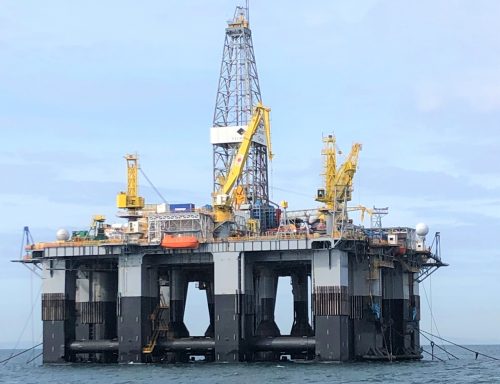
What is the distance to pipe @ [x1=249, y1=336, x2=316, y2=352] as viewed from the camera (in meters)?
92.1

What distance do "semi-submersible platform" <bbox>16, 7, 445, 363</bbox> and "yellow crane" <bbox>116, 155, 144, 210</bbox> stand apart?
90 millimetres

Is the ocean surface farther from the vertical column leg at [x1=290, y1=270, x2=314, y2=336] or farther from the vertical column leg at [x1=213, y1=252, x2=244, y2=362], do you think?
the vertical column leg at [x1=290, y1=270, x2=314, y2=336]

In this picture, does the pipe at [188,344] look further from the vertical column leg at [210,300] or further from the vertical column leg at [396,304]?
the vertical column leg at [396,304]

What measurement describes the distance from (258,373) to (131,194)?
27.4 meters

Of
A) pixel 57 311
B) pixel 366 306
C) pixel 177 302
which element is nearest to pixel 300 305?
pixel 177 302

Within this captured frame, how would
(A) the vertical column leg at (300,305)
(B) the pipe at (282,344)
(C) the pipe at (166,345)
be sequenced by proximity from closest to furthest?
1. (B) the pipe at (282,344)
2. (C) the pipe at (166,345)
3. (A) the vertical column leg at (300,305)

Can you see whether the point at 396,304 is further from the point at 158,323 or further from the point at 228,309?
the point at 158,323

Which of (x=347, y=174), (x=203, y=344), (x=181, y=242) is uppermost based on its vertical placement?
(x=347, y=174)

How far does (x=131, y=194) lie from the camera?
10394cm

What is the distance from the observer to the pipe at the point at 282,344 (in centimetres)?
9212

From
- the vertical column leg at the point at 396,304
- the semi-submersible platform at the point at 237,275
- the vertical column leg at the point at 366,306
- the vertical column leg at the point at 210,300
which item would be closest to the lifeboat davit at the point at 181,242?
the semi-submersible platform at the point at 237,275

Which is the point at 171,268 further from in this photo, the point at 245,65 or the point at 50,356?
the point at 245,65

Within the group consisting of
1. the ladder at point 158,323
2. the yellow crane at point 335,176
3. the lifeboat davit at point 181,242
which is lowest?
the ladder at point 158,323

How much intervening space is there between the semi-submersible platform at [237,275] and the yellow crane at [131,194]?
0.09 meters
